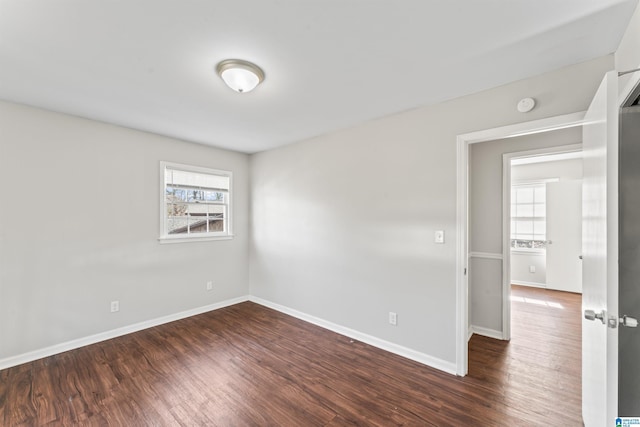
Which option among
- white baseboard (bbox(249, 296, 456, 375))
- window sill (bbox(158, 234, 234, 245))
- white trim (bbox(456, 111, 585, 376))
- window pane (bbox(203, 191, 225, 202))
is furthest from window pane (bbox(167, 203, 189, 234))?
white trim (bbox(456, 111, 585, 376))

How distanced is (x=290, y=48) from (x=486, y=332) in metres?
3.72

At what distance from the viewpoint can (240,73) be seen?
6.34ft

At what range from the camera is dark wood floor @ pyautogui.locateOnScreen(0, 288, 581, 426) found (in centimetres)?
189

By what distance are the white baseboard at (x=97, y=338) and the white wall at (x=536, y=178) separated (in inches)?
230

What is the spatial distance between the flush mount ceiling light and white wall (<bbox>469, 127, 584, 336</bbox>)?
2.87 metres

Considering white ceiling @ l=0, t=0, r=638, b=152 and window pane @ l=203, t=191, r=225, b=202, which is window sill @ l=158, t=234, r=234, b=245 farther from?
white ceiling @ l=0, t=0, r=638, b=152

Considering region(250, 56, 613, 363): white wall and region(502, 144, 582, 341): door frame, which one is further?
region(502, 144, 582, 341): door frame

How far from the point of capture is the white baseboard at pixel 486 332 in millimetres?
3148

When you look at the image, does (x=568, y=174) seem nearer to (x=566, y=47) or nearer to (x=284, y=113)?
(x=566, y=47)

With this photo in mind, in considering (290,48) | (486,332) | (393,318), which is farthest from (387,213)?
(486,332)

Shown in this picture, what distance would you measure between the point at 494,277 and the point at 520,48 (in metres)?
2.56

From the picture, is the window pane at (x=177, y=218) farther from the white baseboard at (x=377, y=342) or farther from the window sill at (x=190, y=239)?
the white baseboard at (x=377, y=342)

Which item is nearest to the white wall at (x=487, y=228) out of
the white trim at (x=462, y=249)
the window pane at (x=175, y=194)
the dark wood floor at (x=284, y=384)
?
the dark wood floor at (x=284, y=384)

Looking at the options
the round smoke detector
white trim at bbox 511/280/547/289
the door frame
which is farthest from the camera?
white trim at bbox 511/280/547/289
